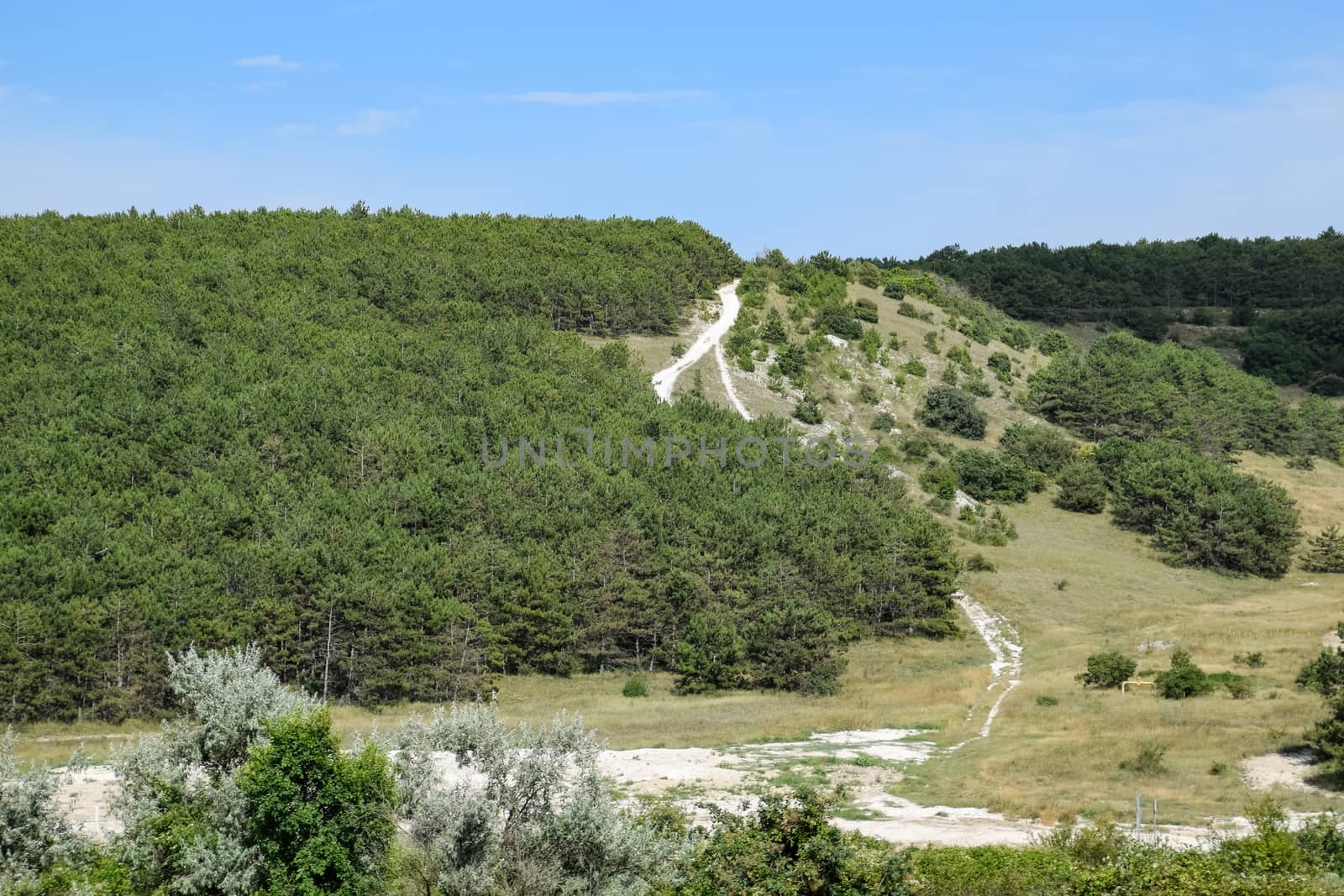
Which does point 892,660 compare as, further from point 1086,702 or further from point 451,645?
point 451,645

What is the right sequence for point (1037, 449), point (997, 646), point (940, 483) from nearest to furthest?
1. point (997, 646)
2. point (940, 483)
3. point (1037, 449)

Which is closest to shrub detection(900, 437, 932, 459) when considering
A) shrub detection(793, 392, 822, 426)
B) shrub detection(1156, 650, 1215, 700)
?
shrub detection(793, 392, 822, 426)

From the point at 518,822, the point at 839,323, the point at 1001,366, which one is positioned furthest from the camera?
the point at 1001,366

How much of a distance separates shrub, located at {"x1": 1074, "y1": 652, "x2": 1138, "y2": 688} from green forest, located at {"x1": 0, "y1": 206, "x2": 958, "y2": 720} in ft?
39.2

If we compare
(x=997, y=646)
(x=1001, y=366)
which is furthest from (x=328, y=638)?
(x=1001, y=366)

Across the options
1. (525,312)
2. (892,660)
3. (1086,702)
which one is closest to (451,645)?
(892,660)

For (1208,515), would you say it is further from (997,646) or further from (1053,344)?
(1053,344)

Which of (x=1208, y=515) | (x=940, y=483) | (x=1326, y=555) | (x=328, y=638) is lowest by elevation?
(x=328, y=638)

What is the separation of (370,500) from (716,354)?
38.4m

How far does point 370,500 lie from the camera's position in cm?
7050

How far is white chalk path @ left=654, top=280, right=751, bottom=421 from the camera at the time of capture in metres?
93.6

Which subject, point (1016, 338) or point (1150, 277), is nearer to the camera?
point (1016, 338)

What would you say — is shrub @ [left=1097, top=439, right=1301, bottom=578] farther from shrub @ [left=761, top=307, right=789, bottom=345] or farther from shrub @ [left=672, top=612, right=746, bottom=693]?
shrub @ [left=672, top=612, right=746, bottom=693]

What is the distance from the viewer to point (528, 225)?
121 meters
